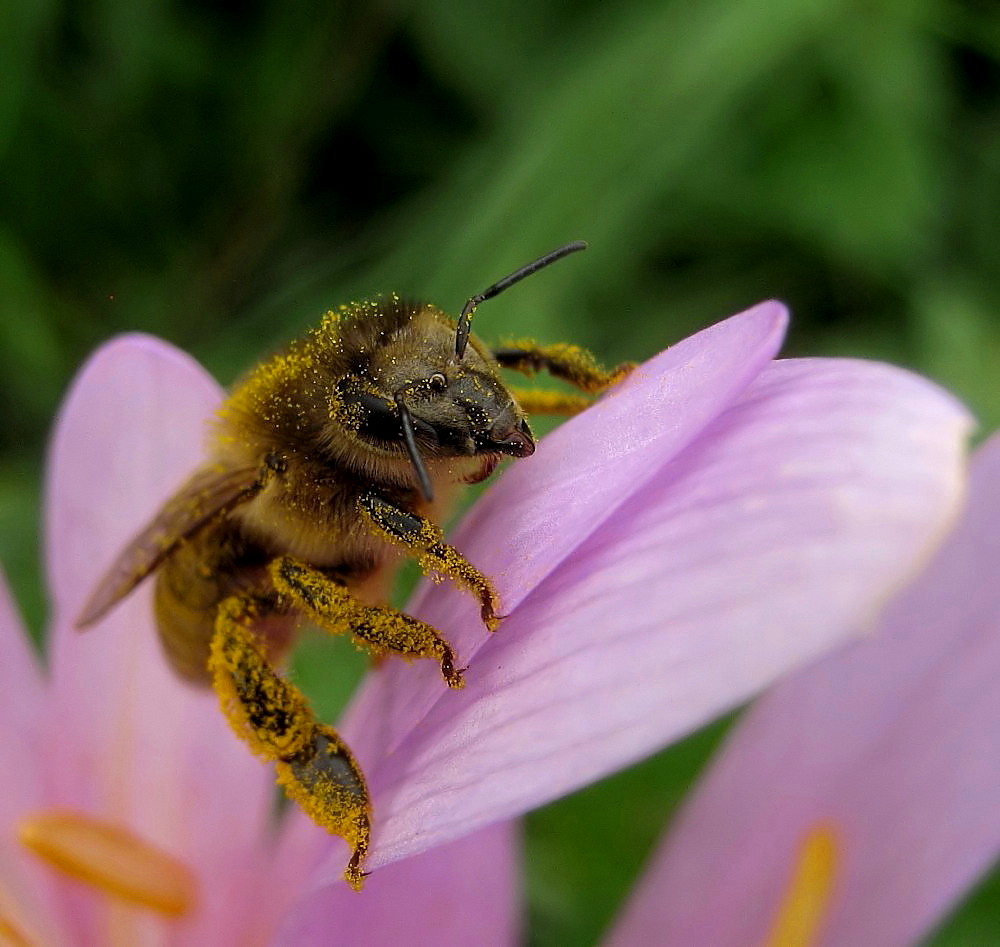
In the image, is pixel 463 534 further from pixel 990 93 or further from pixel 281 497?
pixel 990 93

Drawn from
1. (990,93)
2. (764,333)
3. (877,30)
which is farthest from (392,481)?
(990,93)

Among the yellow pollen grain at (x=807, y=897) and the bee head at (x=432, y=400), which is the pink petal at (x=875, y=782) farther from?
the bee head at (x=432, y=400)

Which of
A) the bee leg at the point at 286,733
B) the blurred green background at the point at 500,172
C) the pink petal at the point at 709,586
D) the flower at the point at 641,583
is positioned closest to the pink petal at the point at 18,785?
the flower at the point at 641,583

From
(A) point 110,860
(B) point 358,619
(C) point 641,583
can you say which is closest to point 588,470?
(C) point 641,583

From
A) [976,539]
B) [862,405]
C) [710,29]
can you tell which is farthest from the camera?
[710,29]

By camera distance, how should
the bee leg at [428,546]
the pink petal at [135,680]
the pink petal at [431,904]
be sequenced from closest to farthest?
the bee leg at [428,546], the pink petal at [431,904], the pink petal at [135,680]

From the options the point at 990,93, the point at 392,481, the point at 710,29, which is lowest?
the point at 990,93
